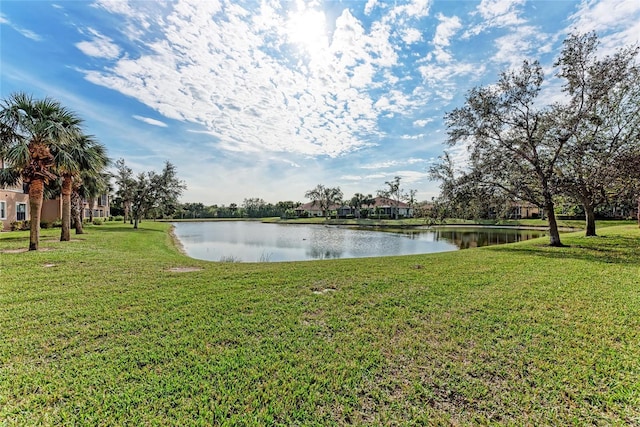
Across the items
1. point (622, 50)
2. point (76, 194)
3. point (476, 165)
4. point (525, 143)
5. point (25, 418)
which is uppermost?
point (622, 50)

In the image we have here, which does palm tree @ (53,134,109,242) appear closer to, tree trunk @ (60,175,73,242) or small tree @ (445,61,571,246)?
tree trunk @ (60,175,73,242)

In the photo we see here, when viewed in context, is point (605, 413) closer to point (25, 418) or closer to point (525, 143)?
point (25, 418)

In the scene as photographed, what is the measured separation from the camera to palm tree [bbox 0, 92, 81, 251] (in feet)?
30.0

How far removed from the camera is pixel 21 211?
20297mm

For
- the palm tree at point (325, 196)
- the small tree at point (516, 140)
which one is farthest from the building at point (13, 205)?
the palm tree at point (325, 196)

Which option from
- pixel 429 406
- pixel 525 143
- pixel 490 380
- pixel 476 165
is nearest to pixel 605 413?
pixel 490 380

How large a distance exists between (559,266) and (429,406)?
25.8 ft

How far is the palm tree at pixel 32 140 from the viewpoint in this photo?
915 centimetres

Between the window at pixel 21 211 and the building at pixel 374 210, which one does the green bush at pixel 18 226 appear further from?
the building at pixel 374 210

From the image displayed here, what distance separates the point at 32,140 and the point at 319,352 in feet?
41.1

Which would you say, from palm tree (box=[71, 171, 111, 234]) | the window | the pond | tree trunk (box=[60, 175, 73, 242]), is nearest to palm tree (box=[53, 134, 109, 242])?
tree trunk (box=[60, 175, 73, 242])

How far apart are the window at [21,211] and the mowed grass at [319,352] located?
20.4 meters

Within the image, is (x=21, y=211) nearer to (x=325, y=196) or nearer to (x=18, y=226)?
(x=18, y=226)

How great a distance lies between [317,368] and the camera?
295 centimetres
